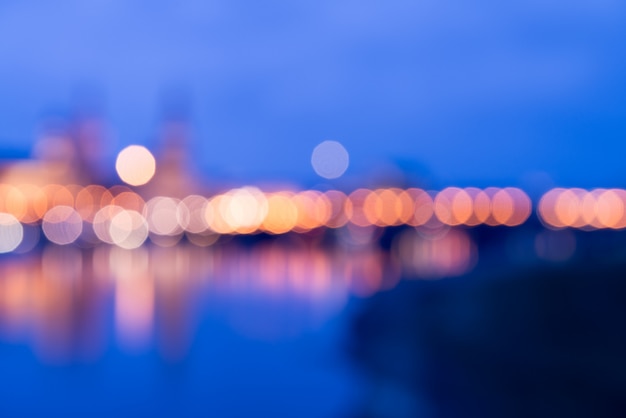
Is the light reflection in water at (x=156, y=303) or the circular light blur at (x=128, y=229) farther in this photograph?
the circular light blur at (x=128, y=229)

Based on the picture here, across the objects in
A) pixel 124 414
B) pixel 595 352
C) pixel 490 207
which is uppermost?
pixel 490 207

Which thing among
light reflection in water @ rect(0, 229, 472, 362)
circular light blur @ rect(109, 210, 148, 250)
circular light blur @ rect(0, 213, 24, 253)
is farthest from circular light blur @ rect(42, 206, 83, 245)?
light reflection in water @ rect(0, 229, 472, 362)

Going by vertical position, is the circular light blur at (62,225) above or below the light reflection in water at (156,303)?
above

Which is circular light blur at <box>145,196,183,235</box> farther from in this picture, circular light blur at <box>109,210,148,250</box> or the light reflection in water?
the light reflection in water

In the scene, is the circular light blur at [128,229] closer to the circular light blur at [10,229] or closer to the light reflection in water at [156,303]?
the circular light blur at [10,229]

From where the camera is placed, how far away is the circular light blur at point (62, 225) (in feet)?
230

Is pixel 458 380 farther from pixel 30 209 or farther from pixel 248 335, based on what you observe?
pixel 30 209

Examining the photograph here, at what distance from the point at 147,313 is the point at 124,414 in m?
8.70

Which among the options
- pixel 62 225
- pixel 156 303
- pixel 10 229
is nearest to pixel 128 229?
pixel 62 225

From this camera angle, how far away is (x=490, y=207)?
99.9m

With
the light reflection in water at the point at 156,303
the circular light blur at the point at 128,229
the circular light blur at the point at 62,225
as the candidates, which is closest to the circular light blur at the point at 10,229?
the circular light blur at the point at 62,225

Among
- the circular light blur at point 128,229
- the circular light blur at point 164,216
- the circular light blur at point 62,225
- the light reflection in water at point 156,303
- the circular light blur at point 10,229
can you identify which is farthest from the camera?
the circular light blur at point 164,216

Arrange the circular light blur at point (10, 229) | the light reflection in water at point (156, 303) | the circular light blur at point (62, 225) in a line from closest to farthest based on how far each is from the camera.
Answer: the light reflection in water at point (156, 303)
the circular light blur at point (10, 229)
the circular light blur at point (62, 225)

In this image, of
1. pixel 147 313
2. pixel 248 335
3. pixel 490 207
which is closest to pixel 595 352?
pixel 248 335
